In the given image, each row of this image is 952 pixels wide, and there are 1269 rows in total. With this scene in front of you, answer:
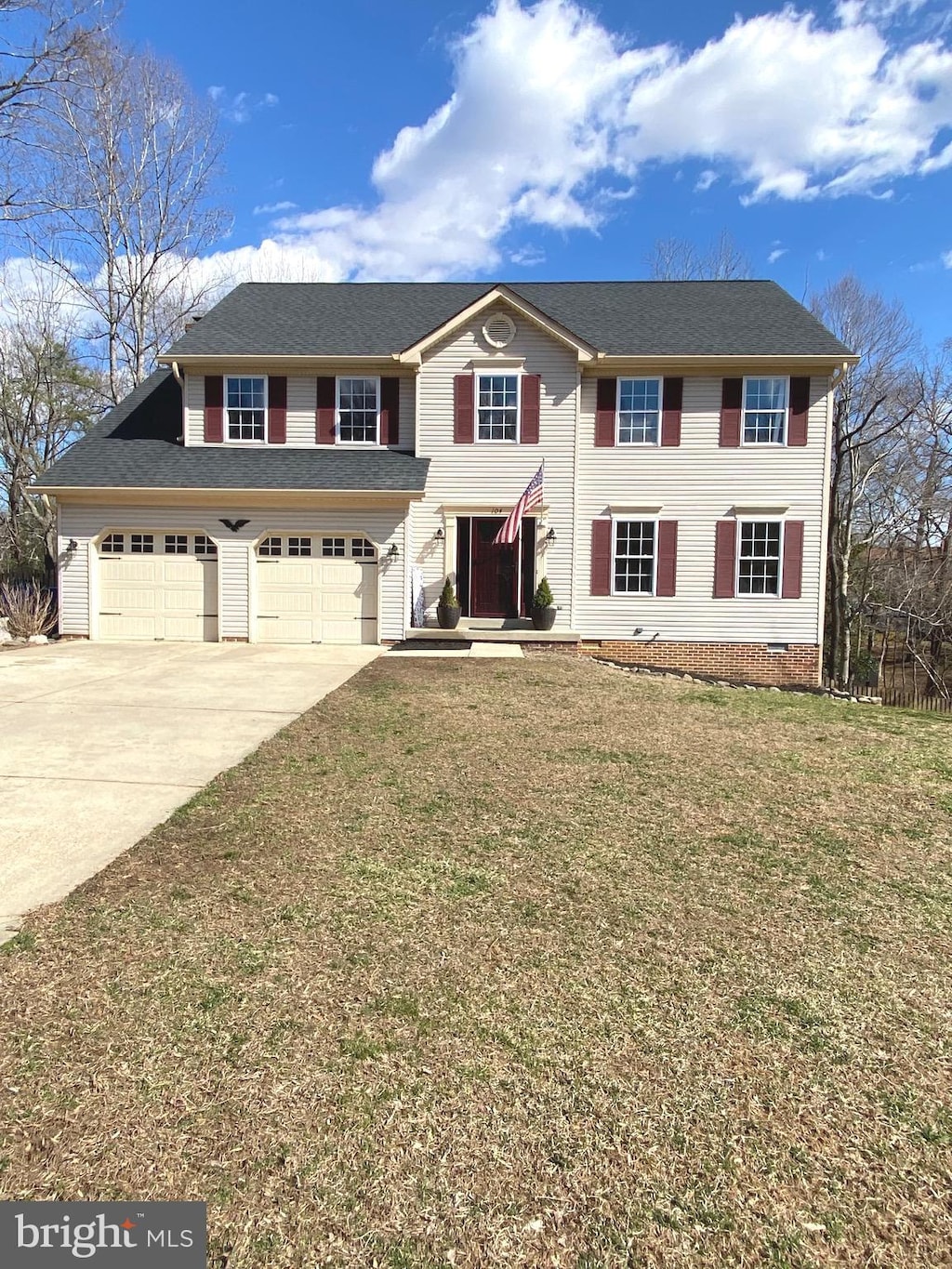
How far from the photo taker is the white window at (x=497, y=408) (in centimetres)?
1480

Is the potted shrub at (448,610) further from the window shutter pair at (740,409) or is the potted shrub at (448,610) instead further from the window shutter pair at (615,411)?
the window shutter pair at (740,409)

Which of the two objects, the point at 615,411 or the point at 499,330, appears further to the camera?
the point at 615,411

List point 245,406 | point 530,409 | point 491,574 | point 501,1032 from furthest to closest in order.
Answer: point 245,406, point 491,574, point 530,409, point 501,1032

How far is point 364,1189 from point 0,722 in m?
7.03

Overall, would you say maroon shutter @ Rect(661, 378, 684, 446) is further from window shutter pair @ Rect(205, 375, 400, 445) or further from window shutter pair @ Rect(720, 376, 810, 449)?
window shutter pair @ Rect(205, 375, 400, 445)

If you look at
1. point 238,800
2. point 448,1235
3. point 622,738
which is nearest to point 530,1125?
point 448,1235

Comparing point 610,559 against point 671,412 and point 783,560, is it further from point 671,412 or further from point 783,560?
point 783,560

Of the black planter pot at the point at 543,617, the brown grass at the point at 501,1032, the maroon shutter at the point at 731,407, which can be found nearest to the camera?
the brown grass at the point at 501,1032

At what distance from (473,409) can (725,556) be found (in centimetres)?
613

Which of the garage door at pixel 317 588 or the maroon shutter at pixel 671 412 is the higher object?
the maroon shutter at pixel 671 412

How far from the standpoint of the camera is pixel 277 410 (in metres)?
15.2

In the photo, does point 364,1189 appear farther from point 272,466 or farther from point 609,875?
point 272,466

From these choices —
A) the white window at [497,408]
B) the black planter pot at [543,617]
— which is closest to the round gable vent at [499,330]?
the white window at [497,408]

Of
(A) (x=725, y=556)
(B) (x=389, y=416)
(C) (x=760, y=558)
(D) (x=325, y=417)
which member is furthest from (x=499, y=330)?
(C) (x=760, y=558)
